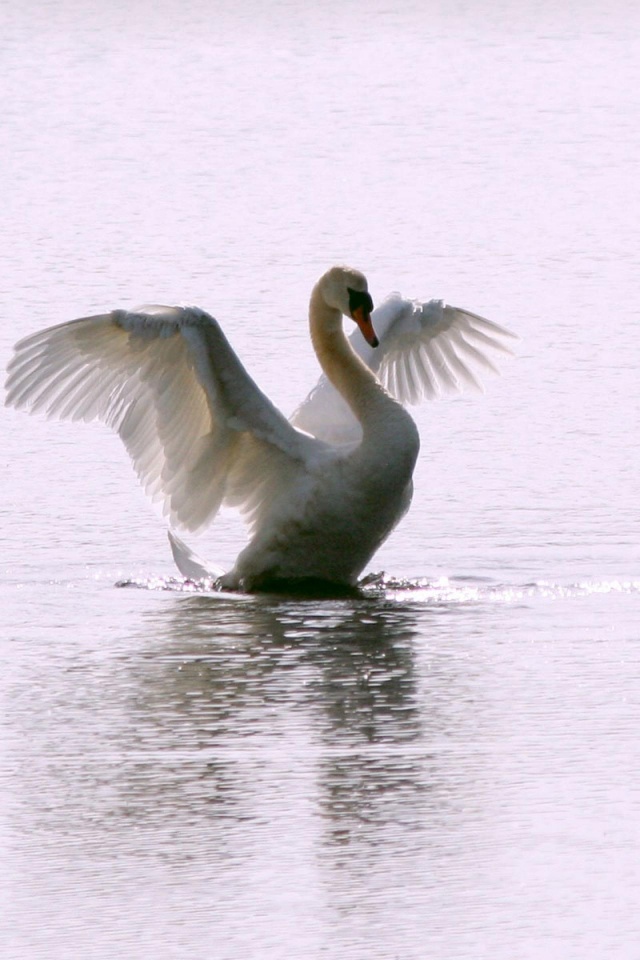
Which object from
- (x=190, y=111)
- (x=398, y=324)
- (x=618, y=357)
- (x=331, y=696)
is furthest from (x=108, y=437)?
(x=190, y=111)

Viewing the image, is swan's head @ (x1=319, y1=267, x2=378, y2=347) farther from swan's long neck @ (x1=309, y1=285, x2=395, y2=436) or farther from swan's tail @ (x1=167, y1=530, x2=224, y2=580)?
swan's tail @ (x1=167, y1=530, x2=224, y2=580)

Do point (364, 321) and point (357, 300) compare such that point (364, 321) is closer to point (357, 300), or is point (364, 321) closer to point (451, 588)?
point (357, 300)

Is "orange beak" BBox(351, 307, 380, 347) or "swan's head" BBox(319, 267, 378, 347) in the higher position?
"swan's head" BBox(319, 267, 378, 347)

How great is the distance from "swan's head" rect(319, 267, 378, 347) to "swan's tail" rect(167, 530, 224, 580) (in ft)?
3.43

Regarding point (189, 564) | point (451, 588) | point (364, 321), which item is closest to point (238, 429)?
point (189, 564)

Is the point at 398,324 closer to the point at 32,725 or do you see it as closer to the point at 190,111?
the point at 32,725

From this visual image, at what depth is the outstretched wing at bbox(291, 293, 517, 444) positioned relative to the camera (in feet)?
32.4

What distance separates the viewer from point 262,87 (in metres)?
23.2

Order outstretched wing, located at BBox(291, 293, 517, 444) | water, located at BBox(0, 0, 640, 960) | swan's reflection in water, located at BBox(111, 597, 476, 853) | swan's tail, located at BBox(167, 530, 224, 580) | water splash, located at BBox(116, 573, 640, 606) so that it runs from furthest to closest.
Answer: outstretched wing, located at BBox(291, 293, 517, 444), swan's tail, located at BBox(167, 530, 224, 580), water splash, located at BBox(116, 573, 640, 606), swan's reflection in water, located at BBox(111, 597, 476, 853), water, located at BBox(0, 0, 640, 960)

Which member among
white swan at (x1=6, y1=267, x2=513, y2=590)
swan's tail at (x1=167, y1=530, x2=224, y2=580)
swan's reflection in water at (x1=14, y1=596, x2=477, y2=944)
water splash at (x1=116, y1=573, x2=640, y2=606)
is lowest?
water splash at (x1=116, y1=573, x2=640, y2=606)

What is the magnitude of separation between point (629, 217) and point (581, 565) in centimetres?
Result: 776

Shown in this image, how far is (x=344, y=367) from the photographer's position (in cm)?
895

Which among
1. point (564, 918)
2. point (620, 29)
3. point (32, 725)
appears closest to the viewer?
point (564, 918)

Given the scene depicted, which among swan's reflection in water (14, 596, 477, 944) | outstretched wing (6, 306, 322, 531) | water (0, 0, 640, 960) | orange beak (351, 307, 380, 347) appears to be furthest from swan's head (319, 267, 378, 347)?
swan's reflection in water (14, 596, 477, 944)
